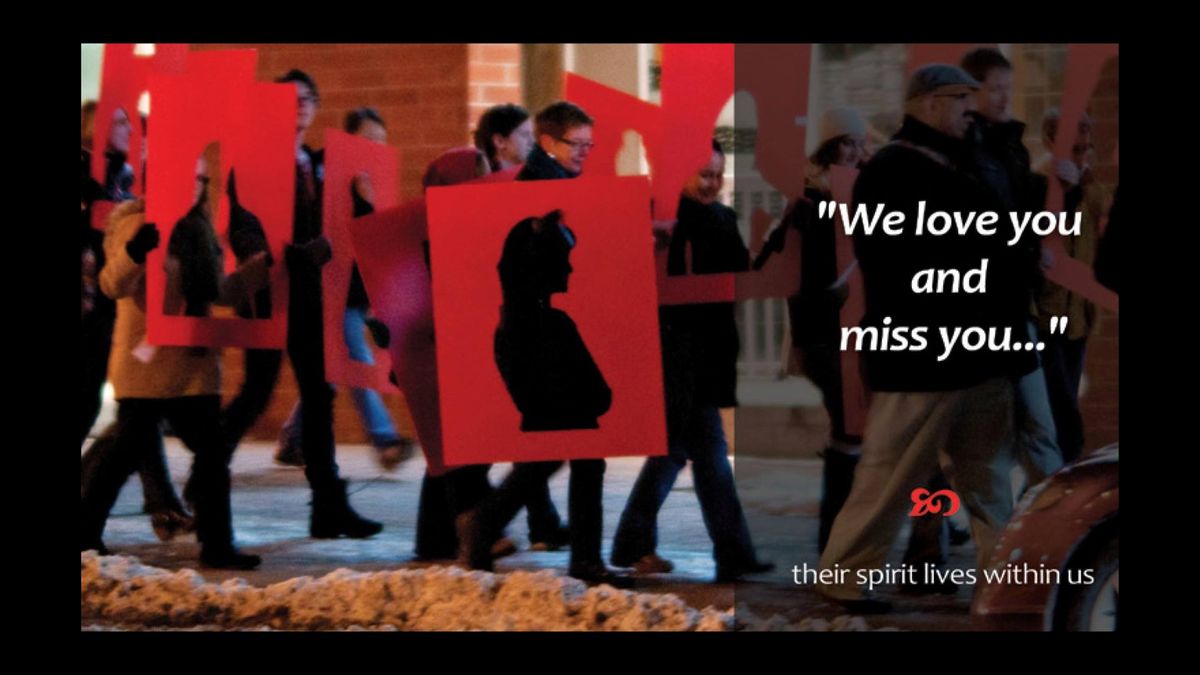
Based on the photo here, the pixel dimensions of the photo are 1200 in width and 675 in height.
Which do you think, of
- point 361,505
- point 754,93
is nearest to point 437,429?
point 361,505

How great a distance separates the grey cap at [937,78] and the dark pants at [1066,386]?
93 cm

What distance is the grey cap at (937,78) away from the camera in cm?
644

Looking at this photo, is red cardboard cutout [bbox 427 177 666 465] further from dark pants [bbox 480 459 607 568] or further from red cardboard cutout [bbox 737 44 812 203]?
red cardboard cutout [bbox 737 44 812 203]

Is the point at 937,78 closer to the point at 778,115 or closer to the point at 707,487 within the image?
the point at 778,115

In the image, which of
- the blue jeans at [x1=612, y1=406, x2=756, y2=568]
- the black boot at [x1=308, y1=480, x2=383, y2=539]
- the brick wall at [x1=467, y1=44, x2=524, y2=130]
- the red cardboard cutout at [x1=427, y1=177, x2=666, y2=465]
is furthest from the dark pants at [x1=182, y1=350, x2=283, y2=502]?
the blue jeans at [x1=612, y1=406, x2=756, y2=568]

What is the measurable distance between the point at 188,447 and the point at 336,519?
0.65 m

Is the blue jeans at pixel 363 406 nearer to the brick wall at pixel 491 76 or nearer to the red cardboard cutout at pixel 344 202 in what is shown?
the red cardboard cutout at pixel 344 202

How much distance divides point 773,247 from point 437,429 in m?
1.41

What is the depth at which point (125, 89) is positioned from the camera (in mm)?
7176

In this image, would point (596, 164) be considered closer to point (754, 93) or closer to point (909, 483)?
point (754, 93)

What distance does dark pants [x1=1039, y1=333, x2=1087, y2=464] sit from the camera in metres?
6.55

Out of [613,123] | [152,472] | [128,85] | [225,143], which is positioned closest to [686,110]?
[613,123]

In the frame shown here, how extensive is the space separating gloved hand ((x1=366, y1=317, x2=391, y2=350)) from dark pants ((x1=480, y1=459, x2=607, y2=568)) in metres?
0.69
